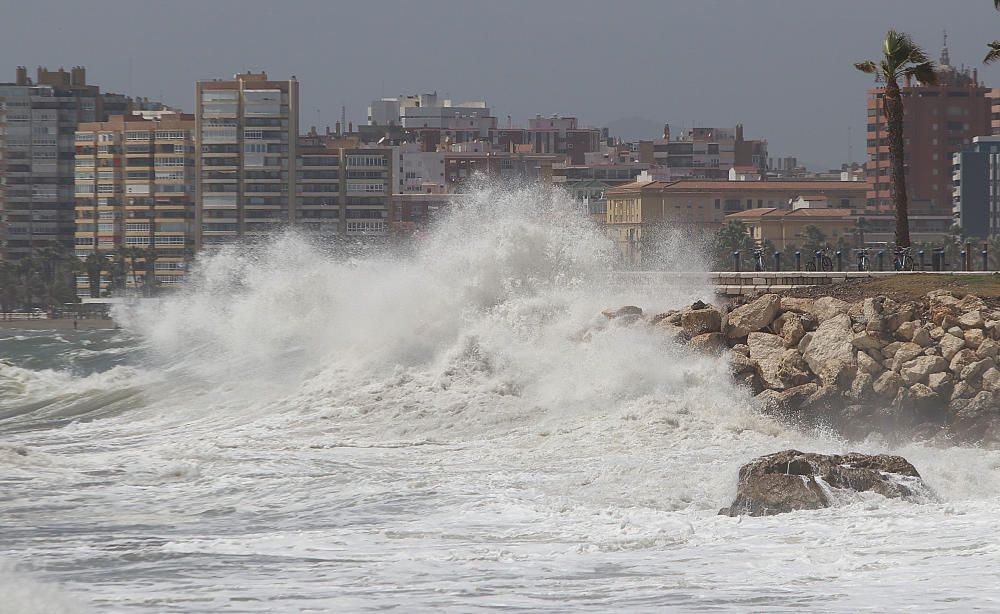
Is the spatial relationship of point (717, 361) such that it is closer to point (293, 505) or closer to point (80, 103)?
point (293, 505)

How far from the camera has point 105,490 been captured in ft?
71.7

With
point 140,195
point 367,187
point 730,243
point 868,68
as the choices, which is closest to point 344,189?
point 367,187

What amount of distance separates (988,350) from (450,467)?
377 inches

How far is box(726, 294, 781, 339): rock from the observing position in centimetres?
2955

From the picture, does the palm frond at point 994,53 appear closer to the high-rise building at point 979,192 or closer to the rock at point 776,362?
the rock at point 776,362

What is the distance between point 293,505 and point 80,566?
431 centimetres

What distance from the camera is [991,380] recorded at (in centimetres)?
2567

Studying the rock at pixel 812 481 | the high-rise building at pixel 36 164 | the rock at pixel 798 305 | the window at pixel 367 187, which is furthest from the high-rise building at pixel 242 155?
the rock at pixel 812 481

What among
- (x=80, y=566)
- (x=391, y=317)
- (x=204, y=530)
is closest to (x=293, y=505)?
(x=204, y=530)

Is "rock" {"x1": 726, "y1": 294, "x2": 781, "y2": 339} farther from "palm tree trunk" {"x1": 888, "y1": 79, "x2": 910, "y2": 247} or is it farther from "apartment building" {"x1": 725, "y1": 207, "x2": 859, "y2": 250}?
"apartment building" {"x1": 725, "y1": 207, "x2": 859, "y2": 250}

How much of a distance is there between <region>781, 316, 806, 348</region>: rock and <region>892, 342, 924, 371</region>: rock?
213 cm

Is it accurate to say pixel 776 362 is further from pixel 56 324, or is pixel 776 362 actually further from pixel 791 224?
pixel 791 224

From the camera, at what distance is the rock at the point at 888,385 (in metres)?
26.1

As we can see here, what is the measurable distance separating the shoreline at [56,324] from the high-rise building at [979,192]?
69.2 metres
